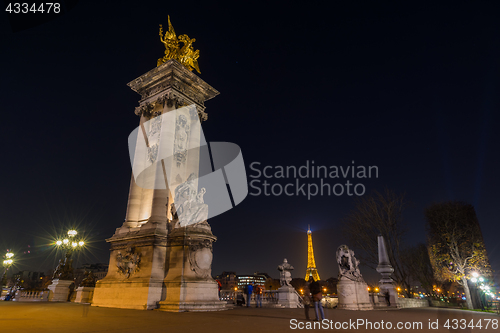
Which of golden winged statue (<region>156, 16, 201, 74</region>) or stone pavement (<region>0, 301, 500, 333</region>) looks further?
golden winged statue (<region>156, 16, 201, 74</region>)

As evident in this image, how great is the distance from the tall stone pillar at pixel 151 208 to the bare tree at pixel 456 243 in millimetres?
25934

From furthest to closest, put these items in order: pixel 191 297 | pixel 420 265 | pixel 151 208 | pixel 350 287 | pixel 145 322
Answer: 1. pixel 420 265
2. pixel 151 208
3. pixel 350 287
4. pixel 191 297
5. pixel 145 322

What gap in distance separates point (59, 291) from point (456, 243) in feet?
110

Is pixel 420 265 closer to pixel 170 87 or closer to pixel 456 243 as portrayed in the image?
pixel 456 243

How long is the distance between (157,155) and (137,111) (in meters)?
5.03

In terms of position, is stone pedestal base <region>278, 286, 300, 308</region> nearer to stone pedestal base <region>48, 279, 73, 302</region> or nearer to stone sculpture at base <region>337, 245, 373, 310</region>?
stone sculpture at base <region>337, 245, 373, 310</region>

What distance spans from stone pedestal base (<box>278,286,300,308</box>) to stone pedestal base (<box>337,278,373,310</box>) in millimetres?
3045

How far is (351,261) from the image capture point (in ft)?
60.7

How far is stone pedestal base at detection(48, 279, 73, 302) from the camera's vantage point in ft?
68.8

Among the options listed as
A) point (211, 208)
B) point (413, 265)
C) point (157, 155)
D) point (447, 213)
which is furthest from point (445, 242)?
point (157, 155)

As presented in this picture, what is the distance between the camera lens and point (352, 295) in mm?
17703

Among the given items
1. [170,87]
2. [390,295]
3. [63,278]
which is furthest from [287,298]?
[63,278]

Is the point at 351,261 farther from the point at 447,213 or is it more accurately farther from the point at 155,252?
the point at 447,213

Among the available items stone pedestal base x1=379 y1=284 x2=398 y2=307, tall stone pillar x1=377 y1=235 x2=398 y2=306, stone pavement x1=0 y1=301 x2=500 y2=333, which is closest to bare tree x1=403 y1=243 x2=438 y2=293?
tall stone pillar x1=377 y1=235 x2=398 y2=306
